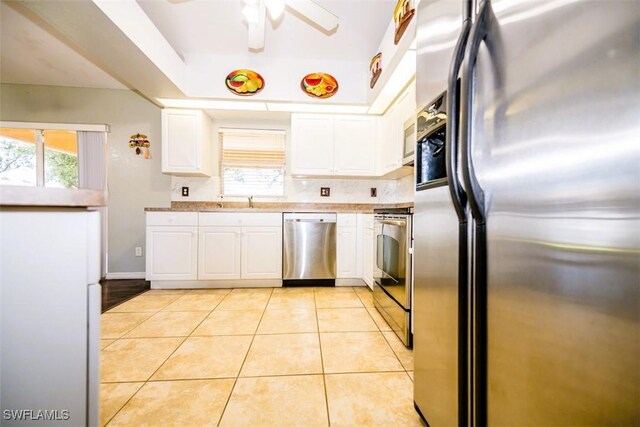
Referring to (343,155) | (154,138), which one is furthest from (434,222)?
(154,138)

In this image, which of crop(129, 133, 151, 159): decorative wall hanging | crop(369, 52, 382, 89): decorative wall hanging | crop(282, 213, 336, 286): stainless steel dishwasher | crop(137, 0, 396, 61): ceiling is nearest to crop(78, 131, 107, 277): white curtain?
crop(129, 133, 151, 159): decorative wall hanging

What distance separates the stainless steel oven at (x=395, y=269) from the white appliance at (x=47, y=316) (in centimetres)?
152

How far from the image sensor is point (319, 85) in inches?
120

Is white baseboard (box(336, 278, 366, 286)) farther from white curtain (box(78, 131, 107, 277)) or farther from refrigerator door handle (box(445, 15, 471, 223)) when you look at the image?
white curtain (box(78, 131, 107, 277))

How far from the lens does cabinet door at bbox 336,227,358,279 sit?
10.2 ft

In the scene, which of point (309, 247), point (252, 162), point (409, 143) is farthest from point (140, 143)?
point (409, 143)

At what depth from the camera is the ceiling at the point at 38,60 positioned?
246cm

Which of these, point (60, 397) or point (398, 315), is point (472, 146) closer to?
point (60, 397)

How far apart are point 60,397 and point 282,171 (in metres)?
3.27

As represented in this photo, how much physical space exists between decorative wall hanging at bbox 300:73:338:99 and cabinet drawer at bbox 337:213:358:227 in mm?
1442

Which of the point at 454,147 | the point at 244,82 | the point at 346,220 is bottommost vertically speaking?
the point at 346,220

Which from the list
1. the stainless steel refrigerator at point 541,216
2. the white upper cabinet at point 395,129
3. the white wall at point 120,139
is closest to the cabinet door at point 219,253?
the white wall at point 120,139

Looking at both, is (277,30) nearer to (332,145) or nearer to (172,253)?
(332,145)

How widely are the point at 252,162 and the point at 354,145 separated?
145cm
